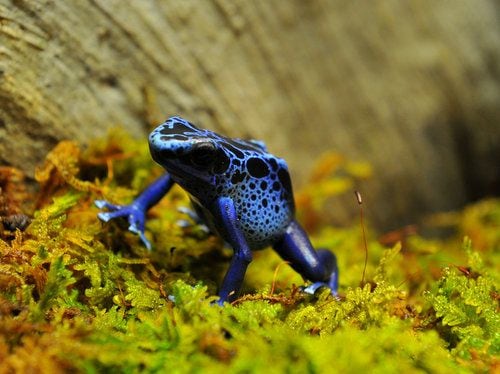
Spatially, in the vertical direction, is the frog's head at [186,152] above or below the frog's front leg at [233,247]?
above

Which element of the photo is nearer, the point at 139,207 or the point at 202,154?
the point at 202,154

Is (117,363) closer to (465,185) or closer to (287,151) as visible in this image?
(287,151)

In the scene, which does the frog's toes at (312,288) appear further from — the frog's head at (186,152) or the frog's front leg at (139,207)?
the frog's front leg at (139,207)

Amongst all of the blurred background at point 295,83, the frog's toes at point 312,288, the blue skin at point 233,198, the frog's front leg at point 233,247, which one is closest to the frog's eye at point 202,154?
the blue skin at point 233,198

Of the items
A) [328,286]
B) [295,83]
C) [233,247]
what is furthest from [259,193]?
[295,83]

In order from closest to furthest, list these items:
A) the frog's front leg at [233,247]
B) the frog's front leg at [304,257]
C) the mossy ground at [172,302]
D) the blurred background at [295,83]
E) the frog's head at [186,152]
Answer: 1. the mossy ground at [172,302]
2. the frog's head at [186,152]
3. the frog's front leg at [233,247]
4. the frog's front leg at [304,257]
5. the blurred background at [295,83]

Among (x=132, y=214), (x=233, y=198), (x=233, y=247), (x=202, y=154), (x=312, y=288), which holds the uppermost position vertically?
(x=202, y=154)

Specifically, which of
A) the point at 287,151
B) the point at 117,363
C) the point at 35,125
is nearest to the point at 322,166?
the point at 287,151

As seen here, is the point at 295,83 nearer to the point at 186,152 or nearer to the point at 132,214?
the point at 132,214
